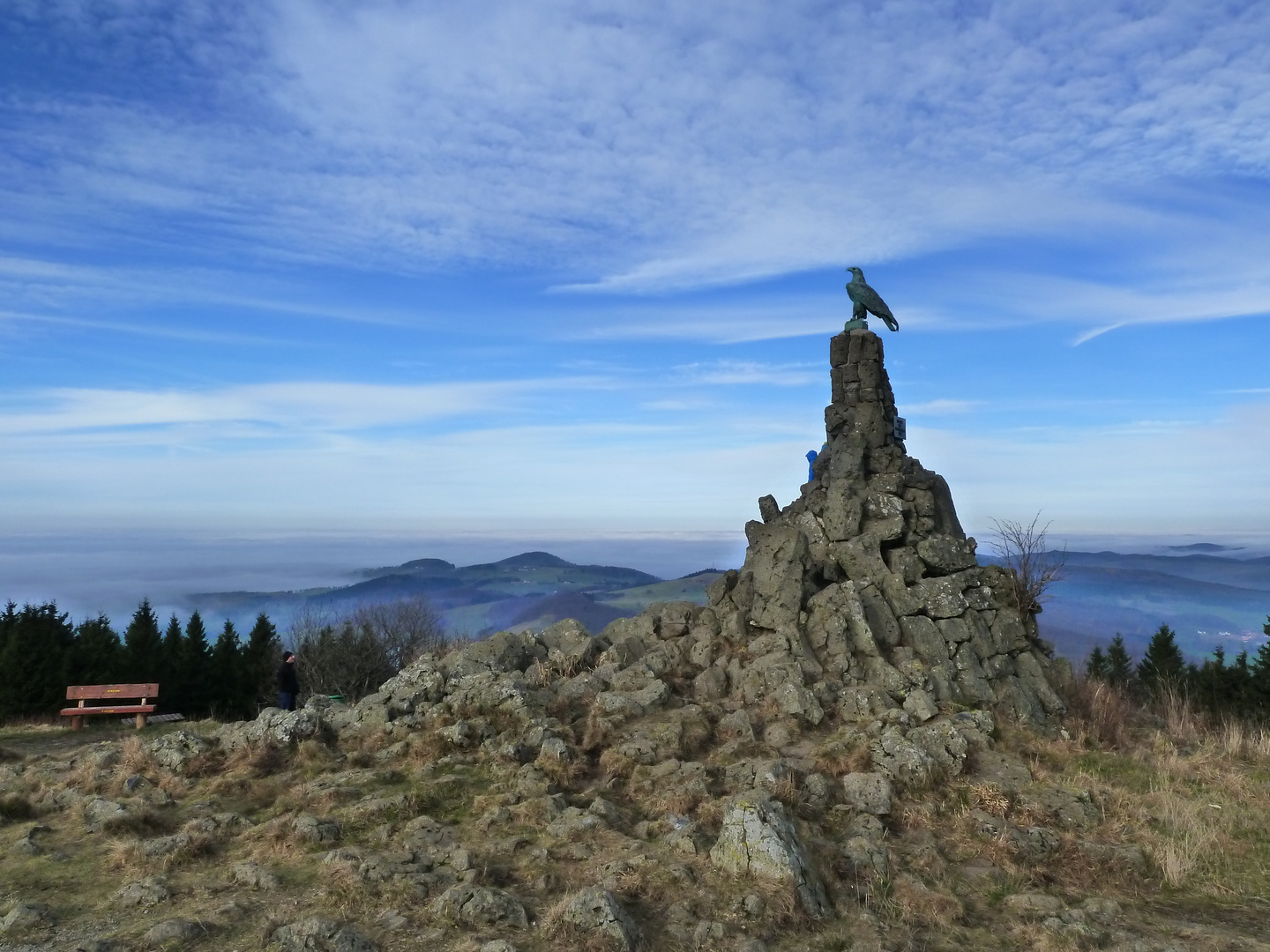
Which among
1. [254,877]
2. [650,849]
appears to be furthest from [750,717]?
[254,877]

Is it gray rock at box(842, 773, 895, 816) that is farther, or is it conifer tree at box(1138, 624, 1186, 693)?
conifer tree at box(1138, 624, 1186, 693)

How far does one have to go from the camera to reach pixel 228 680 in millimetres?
38531

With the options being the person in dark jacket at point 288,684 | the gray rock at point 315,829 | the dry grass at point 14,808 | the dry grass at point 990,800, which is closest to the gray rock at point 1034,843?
the dry grass at point 990,800

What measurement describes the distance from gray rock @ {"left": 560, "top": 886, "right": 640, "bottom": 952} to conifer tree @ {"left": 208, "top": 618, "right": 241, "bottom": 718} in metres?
33.0

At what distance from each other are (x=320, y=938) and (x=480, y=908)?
164cm

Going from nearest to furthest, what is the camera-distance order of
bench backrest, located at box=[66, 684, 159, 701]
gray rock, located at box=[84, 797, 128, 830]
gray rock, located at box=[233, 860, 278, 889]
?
gray rock, located at box=[233, 860, 278, 889] < gray rock, located at box=[84, 797, 128, 830] < bench backrest, located at box=[66, 684, 159, 701]

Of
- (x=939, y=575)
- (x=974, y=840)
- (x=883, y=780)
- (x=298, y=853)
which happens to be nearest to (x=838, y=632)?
(x=939, y=575)

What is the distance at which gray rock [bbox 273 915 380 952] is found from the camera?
28.3 ft

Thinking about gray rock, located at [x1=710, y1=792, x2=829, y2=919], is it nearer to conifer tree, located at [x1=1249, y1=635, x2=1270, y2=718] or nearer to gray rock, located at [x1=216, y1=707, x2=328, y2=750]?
gray rock, located at [x1=216, y1=707, x2=328, y2=750]

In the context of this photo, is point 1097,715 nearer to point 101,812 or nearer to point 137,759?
point 101,812

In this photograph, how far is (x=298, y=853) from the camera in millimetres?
11023

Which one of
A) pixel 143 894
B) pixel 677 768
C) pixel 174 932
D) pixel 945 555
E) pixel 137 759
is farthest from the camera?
pixel 945 555

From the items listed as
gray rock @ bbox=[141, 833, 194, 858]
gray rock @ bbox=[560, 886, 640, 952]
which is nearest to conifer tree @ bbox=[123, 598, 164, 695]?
gray rock @ bbox=[141, 833, 194, 858]

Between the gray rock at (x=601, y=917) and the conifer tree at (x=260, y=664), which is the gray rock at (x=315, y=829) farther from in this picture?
the conifer tree at (x=260, y=664)
